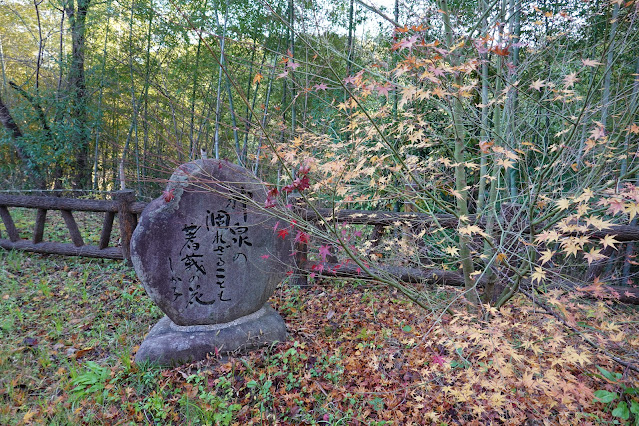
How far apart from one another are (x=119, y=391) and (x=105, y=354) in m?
0.75

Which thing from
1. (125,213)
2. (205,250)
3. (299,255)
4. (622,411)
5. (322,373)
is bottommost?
(322,373)

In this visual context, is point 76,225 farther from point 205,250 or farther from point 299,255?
point 299,255

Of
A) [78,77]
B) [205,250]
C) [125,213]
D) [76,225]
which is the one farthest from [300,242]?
[78,77]

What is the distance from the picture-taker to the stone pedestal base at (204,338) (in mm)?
3236

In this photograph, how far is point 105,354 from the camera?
11.5ft

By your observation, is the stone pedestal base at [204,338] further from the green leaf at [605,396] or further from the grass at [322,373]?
the green leaf at [605,396]

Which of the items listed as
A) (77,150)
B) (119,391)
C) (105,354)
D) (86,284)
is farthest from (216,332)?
(77,150)

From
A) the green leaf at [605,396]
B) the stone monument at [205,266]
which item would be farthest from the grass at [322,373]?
the stone monument at [205,266]

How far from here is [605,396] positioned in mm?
2453

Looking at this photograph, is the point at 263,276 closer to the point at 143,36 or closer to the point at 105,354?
the point at 105,354

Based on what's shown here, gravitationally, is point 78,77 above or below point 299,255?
above

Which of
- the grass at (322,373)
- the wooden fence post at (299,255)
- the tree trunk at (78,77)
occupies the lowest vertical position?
the grass at (322,373)

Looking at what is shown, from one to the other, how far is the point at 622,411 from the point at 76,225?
7091 millimetres

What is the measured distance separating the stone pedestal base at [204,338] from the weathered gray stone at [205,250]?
9cm
